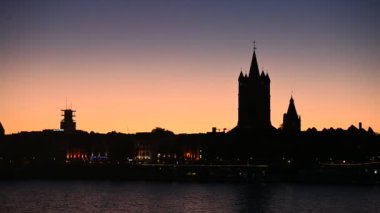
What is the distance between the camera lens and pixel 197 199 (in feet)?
332

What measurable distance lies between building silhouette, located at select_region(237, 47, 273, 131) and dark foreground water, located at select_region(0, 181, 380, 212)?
178ft

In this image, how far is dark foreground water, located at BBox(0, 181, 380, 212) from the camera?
295ft

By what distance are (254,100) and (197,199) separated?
85418 mm

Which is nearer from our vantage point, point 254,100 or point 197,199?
point 197,199

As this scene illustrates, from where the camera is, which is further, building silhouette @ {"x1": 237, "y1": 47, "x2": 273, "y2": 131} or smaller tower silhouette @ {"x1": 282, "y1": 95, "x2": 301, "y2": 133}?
smaller tower silhouette @ {"x1": 282, "y1": 95, "x2": 301, "y2": 133}

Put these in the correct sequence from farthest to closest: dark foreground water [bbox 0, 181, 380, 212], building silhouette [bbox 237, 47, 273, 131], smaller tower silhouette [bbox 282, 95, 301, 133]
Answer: smaller tower silhouette [bbox 282, 95, 301, 133] → building silhouette [bbox 237, 47, 273, 131] → dark foreground water [bbox 0, 181, 380, 212]

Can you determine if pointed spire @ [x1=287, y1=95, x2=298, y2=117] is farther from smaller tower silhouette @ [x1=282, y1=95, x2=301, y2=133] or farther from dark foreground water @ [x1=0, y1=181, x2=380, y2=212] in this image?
dark foreground water @ [x1=0, y1=181, x2=380, y2=212]

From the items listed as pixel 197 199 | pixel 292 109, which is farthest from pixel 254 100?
pixel 197 199

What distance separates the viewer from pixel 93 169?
169 meters

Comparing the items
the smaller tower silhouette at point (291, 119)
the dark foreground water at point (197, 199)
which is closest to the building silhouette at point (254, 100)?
the smaller tower silhouette at point (291, 119)

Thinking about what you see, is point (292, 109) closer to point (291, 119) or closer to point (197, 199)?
point (291, 119)

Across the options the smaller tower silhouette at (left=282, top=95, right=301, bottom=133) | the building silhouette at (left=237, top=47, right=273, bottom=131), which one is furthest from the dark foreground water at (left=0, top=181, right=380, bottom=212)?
the smaller tower silhouette at (left=282, top=95, right=301, bottom=133)

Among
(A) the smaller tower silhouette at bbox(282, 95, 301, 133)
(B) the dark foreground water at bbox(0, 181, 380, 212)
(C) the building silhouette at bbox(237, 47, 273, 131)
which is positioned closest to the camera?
(B) the dark foreground water at bbox(0, 181, 380, 212)

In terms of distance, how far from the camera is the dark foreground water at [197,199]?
8981 cm
